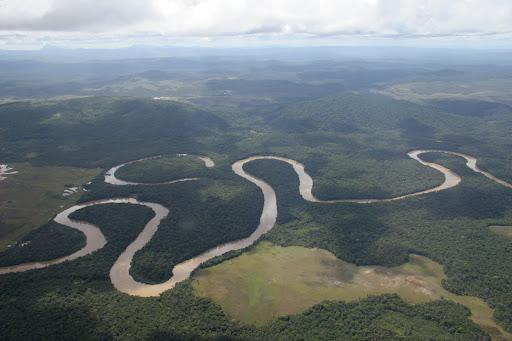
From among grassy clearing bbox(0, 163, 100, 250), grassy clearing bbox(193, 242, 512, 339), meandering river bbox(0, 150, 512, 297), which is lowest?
grassy clearing bbox(0, 163, 100, 250)

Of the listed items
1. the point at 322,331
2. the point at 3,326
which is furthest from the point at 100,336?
the point at 322,331

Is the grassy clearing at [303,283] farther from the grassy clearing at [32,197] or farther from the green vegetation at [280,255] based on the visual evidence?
the grassy clearing at [32,197]

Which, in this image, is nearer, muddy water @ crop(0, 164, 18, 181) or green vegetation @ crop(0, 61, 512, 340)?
green vegetation @ crop(0, 61, 512, 340)

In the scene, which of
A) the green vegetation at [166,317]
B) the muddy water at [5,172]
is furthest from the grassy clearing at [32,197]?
the green vegetation at [166,317]

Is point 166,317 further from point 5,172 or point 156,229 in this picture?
point 5,172

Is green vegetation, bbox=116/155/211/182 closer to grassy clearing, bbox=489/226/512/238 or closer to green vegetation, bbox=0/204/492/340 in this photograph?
green vegetation, bbox=0/204/492/340

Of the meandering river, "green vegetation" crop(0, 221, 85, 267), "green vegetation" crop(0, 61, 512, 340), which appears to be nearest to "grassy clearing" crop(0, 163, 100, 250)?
"green vegetation" crop(0, 61, 512, 340)
